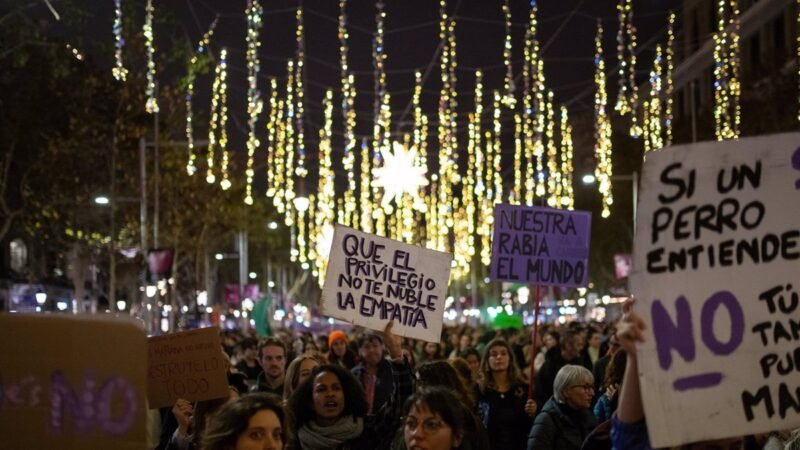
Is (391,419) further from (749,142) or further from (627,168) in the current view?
(627,168)

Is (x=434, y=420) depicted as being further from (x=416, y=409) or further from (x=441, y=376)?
→ (x=441, y=376)

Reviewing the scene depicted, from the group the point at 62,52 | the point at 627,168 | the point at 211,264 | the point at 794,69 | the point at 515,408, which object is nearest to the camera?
the point at 515,408

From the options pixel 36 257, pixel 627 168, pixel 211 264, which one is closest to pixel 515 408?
pixel 627 168

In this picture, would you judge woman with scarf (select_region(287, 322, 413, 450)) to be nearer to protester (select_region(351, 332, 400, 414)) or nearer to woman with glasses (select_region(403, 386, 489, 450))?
woman with glasses (select_region(403, 386, 489, 450))

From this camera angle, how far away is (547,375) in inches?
603

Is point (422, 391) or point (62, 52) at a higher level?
point (62, 52)

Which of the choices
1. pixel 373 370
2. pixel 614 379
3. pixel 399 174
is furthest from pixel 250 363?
pixel 399 174

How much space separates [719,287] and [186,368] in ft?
13.2

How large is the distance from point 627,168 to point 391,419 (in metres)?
51.3

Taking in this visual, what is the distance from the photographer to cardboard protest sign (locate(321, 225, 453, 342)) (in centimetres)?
1126

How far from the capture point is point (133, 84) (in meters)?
41.6

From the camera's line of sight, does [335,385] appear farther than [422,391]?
Yes

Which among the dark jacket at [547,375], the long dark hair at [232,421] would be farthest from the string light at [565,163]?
the long dark hair at [232,421]

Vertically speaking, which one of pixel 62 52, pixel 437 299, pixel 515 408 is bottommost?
pixel 515 408
